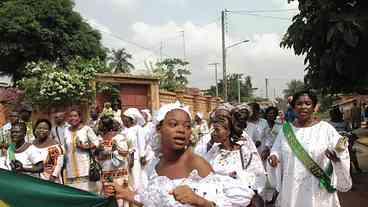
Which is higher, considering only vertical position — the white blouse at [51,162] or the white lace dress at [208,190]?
the white lace dress at [208,190]

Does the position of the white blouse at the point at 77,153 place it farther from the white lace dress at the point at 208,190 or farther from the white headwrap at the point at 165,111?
the white lace dress at the point at 208,190

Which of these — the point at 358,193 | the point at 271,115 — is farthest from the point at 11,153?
the point at 358,193

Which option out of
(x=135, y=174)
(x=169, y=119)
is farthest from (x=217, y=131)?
(x=135, y=174)

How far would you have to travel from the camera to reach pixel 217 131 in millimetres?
4605

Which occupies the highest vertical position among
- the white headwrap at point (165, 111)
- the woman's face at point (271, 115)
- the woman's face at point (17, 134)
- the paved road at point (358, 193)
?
the white headwrap at point (165, 111)

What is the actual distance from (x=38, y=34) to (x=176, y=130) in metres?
28.3

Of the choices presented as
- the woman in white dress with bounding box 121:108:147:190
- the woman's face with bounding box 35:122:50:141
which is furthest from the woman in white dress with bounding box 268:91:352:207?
the woman in white dress with bounding box 121:108:147:190

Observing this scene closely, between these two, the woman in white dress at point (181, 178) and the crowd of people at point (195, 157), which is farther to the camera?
the crowd of people at point (195, 157)

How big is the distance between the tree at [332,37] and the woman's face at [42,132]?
12.1 ft

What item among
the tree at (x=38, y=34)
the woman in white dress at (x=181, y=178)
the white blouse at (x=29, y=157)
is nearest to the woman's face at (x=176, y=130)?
the woman in white dress at (x=181, y=178)

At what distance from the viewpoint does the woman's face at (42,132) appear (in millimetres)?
5918

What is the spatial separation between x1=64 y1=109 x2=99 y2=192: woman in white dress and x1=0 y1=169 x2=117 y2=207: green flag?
311 centimetres

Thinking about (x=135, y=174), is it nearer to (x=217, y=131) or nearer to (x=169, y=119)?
(x=217, y=131)

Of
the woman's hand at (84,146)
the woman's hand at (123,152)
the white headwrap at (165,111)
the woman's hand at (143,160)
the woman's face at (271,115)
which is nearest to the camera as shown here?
the white headwrap at (165,111)
